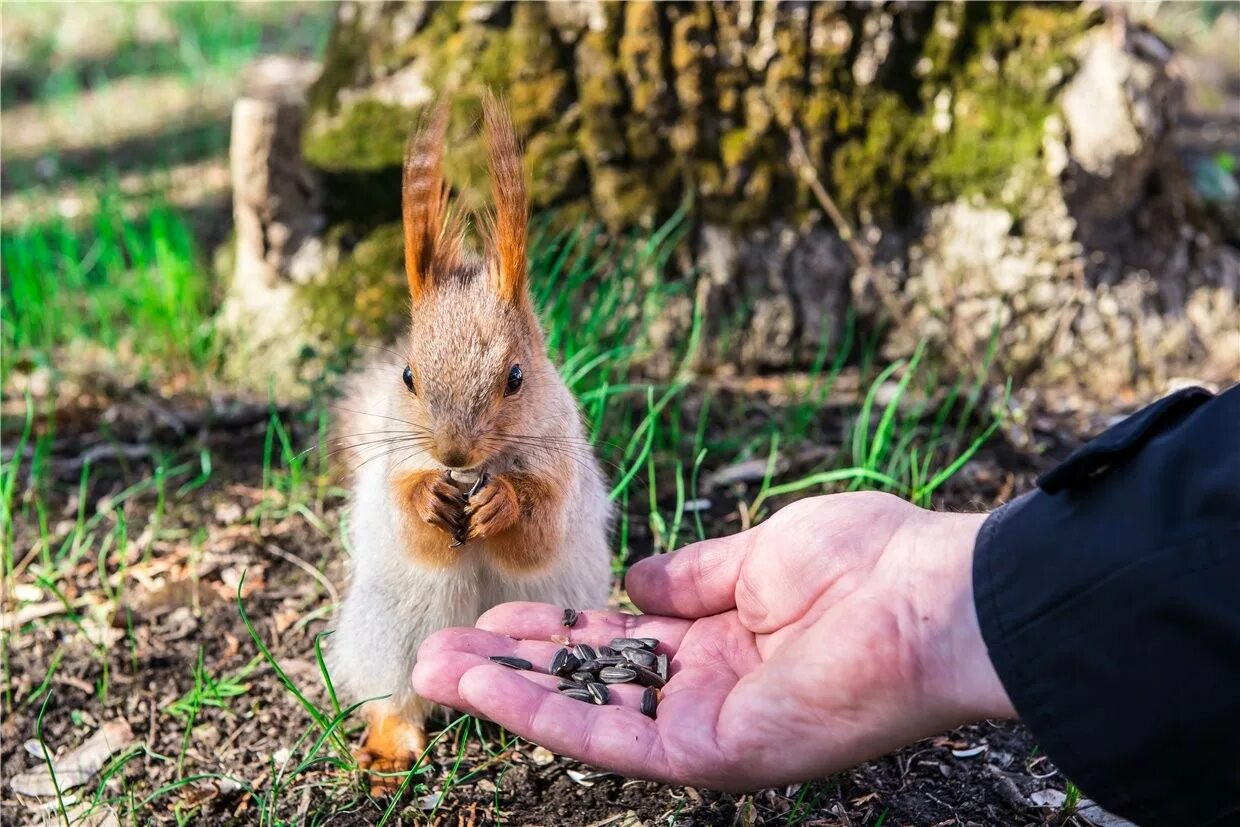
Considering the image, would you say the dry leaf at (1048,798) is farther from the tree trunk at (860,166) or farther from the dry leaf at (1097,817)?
the tree trunk at (860,166)

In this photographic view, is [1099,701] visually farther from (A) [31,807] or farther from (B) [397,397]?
(A) [31,807]

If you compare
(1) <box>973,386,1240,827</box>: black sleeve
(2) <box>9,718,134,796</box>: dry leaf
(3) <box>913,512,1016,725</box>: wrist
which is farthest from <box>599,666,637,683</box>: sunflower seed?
(2) <box>9,718,134,796</box>: dry leaf

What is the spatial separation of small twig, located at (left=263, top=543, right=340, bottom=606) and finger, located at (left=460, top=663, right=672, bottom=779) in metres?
0.94

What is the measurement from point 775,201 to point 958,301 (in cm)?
68

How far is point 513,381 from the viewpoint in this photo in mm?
2197

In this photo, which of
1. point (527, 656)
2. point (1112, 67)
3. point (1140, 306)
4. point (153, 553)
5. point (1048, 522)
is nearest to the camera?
point (1048, 522)

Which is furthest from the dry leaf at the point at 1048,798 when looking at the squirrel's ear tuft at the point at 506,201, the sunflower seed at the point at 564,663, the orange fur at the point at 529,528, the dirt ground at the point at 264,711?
the squirrel's ear tuft at the point at 506,201

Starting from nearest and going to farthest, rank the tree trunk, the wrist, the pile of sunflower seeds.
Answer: the wrist, the pile of sunflower seeds, the tree trunk

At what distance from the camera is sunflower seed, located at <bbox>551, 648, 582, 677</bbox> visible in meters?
2.05

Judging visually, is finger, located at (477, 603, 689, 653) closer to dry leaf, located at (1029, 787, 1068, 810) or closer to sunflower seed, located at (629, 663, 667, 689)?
sunflower seed, located at (629, 663, 667, 689)

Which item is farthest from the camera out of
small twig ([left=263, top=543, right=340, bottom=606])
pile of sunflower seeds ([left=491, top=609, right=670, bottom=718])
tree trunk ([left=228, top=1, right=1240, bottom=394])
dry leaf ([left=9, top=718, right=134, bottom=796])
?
tree trunk ([left=228, top=1, right=1240, bottom=394])

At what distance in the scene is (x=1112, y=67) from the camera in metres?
3.52

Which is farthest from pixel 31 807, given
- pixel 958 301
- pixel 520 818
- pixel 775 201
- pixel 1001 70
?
pixel 1001 70

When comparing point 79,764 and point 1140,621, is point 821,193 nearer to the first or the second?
point 1140,621
